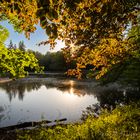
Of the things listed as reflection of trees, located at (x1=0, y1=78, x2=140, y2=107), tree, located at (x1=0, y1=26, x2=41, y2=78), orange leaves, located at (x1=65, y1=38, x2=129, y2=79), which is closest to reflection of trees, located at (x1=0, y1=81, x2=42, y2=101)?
reflection of trees, located at (x1=0, y1=78, x2=140, y2=107)

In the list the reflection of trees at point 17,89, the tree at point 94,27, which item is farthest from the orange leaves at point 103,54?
the reflection of trees at point 17,89

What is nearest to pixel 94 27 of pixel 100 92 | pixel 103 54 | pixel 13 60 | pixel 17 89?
pixel 103 54

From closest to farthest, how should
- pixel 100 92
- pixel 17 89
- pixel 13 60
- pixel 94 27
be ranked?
1. pixel 94 27
2. pixel 13 60
3. pixel 100 92
4. pixel 17 89

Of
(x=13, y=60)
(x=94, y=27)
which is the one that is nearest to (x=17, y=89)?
(x=13, y=60)

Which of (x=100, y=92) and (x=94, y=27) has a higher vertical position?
(x=94, y=27)

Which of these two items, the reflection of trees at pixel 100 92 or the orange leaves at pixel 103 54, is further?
the reflection of trees at pixel 100 92

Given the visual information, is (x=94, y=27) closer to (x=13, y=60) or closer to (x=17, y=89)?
(x=13, y=60)

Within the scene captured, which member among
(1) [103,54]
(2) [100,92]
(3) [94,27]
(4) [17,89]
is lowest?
(2) [100,92]

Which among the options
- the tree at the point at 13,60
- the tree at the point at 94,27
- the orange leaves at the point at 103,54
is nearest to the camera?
the tree at the point at 94,27

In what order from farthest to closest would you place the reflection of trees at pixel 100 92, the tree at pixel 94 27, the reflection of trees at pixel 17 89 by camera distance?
the reflection of trees at pixel 17 89 < the reflection of trees at pixel 100 92 < the tree at pixel 94 27

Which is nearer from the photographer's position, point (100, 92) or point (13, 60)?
point (13, 60)

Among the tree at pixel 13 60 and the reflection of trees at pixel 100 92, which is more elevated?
the tree at pixel 13 60

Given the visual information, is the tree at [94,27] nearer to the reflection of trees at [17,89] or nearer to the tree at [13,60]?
the tree at [13,60]

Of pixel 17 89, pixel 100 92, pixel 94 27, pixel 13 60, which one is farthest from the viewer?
pixel 17 89
